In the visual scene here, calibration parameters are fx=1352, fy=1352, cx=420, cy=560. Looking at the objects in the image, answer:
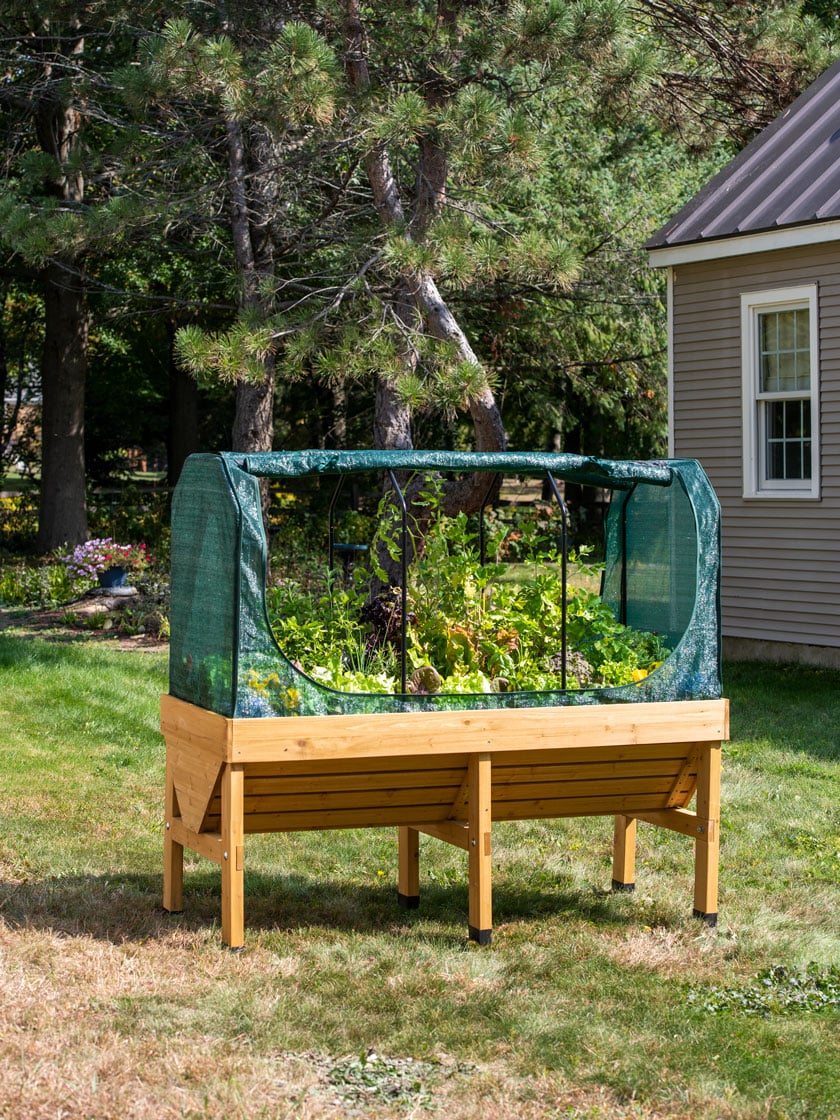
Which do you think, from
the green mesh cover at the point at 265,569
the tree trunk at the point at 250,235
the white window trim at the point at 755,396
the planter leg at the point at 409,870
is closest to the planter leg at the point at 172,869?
the green mesh cover at the point at 265,569

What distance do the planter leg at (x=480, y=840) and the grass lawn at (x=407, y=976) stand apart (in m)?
0.10

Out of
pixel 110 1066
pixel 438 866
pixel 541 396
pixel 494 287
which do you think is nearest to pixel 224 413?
pixel 541 396

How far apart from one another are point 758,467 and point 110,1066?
907cm

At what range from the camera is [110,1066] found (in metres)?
3.73

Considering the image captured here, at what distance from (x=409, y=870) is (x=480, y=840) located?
65 centimetres

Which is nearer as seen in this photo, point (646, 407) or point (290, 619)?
point (290, 619)

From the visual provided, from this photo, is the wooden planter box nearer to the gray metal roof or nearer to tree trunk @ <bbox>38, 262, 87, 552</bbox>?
the gray metal roof

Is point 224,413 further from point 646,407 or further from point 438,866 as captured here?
point 438,866

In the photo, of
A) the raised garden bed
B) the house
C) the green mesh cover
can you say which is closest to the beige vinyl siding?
the house

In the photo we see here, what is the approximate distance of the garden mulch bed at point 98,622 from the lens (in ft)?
42.3

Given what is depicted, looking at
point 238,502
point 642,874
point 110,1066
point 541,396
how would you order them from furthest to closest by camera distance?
1. point 541,396
2. point 642,874
3. point 238,502
4. point 110,1066

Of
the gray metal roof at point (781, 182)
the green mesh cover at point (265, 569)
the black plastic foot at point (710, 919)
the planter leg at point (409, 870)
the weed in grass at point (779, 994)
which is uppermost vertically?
the gray metal roof at point (781, 182)

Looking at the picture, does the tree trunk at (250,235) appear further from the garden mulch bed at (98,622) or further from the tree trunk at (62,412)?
the tree trunk at (62,412)

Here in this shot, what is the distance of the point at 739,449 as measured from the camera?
38.6 feet
